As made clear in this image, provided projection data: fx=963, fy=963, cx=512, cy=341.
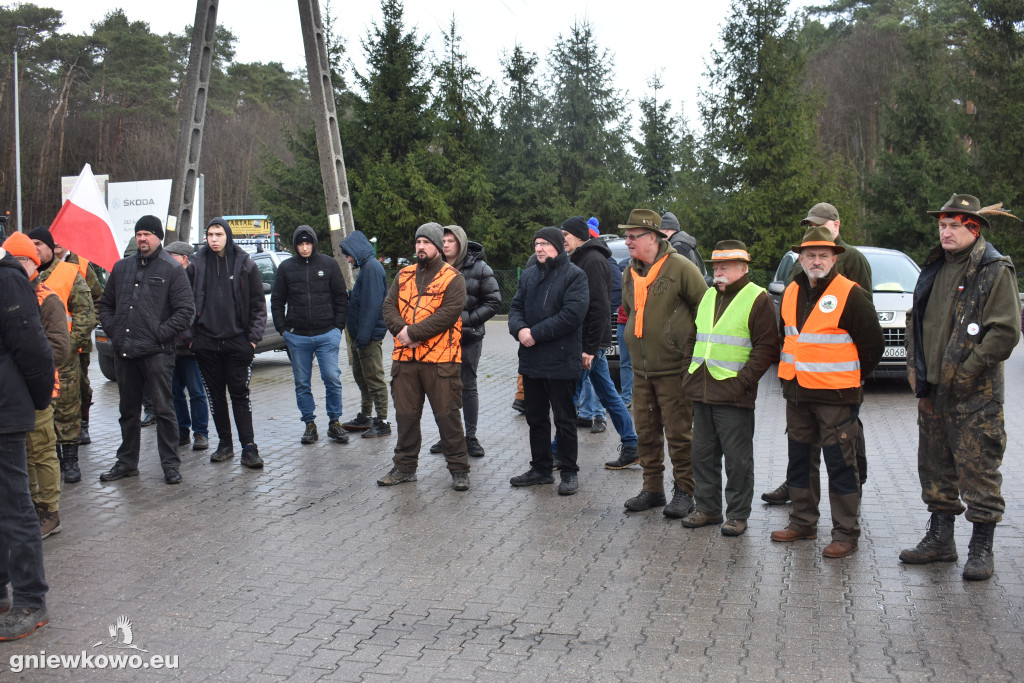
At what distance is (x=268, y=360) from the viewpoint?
16.8 meters

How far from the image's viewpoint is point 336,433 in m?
9.42

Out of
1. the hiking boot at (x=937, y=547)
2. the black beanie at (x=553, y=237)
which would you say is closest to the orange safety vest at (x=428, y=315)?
the black beanie at (x=553, y=237)

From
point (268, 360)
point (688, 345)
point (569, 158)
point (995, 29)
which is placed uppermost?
point (995, 29)

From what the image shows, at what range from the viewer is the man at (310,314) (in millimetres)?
9234

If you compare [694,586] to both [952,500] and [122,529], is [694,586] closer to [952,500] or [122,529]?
[952,500]

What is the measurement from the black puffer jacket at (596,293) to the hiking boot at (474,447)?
5.26 ft

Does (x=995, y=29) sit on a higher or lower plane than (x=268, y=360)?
higher

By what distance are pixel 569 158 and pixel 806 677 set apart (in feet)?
96.5

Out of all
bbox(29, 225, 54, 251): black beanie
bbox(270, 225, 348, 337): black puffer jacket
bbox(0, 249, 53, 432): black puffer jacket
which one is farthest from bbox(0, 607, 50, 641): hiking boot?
bbox(270, 225, 348, 337): black puffer jacket

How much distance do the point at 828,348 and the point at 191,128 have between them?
453 inches

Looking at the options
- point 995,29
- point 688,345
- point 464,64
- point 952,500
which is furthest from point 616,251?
point 995,29

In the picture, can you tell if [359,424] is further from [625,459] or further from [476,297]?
[625,459]

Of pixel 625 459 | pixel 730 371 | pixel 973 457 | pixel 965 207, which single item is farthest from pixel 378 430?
pixel 965 207

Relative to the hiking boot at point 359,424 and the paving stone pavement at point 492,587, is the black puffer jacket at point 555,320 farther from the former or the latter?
the hiking boot at point 359,424
